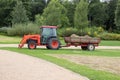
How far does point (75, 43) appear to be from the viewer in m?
39.7

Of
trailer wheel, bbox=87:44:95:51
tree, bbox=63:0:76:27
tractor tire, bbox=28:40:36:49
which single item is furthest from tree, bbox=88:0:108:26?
tractor tire, bbox=28:40:36:49

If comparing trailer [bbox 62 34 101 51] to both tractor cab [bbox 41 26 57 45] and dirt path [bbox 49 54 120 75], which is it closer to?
tractor cab [bbox 41 26 57 45]

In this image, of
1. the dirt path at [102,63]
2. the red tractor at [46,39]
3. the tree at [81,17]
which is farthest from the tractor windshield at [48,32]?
the tree at [81,17]

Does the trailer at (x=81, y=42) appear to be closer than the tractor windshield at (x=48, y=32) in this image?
No

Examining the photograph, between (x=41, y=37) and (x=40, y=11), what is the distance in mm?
82121

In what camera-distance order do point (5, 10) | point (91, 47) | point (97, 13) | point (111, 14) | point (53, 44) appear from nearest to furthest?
point (53, 44)
point (91, 47)
point (97, 13)
point (5, 10)
point (111, 14)

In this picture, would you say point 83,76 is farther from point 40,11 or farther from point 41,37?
point 40,11

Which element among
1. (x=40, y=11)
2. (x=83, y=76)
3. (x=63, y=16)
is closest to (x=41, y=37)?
(x=83, y=76)

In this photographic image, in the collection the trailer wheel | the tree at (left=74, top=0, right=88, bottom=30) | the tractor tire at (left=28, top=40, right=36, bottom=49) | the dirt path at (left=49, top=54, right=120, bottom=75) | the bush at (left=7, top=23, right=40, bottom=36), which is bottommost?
the trailer wheel

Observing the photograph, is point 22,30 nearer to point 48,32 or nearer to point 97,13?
point 48,32

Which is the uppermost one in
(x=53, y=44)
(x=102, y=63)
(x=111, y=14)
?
(x=111, y=14)

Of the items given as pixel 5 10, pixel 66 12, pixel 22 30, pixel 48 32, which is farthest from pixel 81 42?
pixel 5 10

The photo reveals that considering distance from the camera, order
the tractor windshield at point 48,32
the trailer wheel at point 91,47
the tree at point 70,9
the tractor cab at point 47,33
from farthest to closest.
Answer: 1. the tree at point 70,9
2. the trailer wheel at point 91,47
3. the tractor windshield at point 48,32
4. the tractor cab at point 47,33

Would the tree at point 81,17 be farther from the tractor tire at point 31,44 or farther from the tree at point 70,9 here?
the tractor tire at point 31,44
